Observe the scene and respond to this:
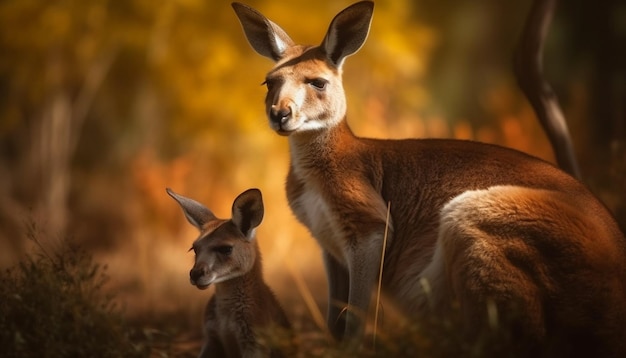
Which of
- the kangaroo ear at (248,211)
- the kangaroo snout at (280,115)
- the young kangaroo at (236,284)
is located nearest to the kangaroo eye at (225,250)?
the young kangaroo at (236,284)

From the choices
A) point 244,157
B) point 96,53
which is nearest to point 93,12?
point 96,53

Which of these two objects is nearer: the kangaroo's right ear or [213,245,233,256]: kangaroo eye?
[213,245,233,256]: kangaroo eye

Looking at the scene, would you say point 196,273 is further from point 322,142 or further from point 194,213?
point 322,142

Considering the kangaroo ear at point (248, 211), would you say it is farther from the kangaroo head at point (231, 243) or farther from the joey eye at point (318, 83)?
the joey eye at point (318, 83)

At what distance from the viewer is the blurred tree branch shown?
21.4 feet

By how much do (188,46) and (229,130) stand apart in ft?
6.71

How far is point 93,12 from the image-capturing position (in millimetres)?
11281

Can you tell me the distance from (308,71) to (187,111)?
6.57m

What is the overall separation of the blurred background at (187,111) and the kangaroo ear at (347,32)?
2.90 metres

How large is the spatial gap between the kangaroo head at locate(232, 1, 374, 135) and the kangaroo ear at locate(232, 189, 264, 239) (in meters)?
0.43

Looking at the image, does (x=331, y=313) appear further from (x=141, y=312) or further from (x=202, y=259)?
(x=141, y=312)

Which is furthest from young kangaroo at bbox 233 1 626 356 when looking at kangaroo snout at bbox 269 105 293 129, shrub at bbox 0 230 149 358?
shrub at bbox 0 230 149 358

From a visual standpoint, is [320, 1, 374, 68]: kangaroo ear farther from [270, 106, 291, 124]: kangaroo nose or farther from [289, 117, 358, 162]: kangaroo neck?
[270, 106, 291, 124]: kangaroo nose

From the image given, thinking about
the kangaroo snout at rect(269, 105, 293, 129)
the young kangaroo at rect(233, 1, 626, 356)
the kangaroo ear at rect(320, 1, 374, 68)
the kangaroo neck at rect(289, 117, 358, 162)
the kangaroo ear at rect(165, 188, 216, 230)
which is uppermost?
the kangaroo ear at rect(320, 1, 374, 68)
